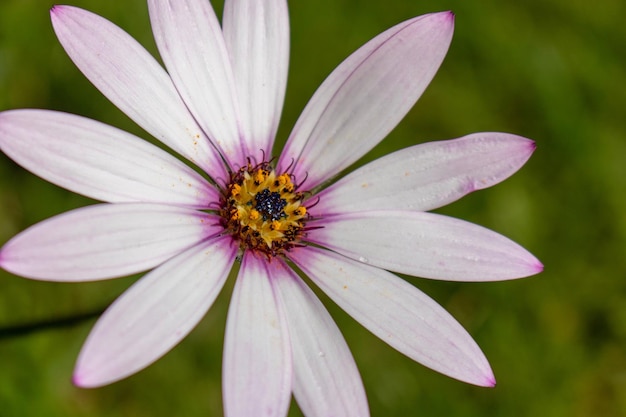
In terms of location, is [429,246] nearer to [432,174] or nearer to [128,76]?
[432,174]

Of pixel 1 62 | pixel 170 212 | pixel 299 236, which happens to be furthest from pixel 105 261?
pixel 1 62

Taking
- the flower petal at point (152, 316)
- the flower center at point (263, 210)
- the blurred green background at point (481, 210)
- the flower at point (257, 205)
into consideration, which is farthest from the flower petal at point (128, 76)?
the blurred green background at point (481, 210)

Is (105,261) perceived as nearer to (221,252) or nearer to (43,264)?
(43,264)

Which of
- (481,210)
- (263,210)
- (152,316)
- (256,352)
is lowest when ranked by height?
(481,210)

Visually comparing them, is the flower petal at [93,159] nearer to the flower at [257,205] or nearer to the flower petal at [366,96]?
the flower at [257,205]

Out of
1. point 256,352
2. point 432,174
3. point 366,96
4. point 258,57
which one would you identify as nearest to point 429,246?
point 432,174

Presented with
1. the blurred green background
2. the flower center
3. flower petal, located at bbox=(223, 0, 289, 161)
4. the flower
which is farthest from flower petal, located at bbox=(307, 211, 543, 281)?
the blurred green background
